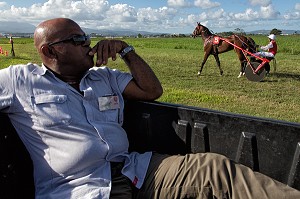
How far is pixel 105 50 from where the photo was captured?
101 inches

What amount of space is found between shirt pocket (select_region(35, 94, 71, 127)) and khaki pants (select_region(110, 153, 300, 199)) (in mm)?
618

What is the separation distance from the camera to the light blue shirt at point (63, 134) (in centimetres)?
213

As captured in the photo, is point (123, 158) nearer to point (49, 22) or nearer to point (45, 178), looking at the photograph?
point (45, 178)

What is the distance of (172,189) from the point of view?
218 cm

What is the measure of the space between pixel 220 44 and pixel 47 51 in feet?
35.5

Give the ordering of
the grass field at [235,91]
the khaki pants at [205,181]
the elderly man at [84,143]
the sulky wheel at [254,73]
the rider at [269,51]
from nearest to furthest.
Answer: the khaki pants at [205,181] < the elderly man at [84,143] < the grass field at [235,91] < the sulky wheel at [254,73] < the rider at [269,51]

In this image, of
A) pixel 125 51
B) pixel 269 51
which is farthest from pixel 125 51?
pixel 269 51

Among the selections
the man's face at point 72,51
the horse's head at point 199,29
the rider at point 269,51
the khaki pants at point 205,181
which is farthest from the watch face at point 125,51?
the horse's head at point 199,29

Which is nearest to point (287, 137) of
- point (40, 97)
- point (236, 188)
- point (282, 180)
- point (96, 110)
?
point (282, 180)

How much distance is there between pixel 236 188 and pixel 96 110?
3.15ft

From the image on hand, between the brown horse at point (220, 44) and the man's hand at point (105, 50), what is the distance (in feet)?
31.2

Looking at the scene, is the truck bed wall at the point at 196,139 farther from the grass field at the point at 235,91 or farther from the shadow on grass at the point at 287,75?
the shadow on grass at the point at 287,75

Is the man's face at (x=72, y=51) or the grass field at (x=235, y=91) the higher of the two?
the man's face at (x=72, y=51)

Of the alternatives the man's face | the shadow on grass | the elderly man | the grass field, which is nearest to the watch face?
the elderly man
